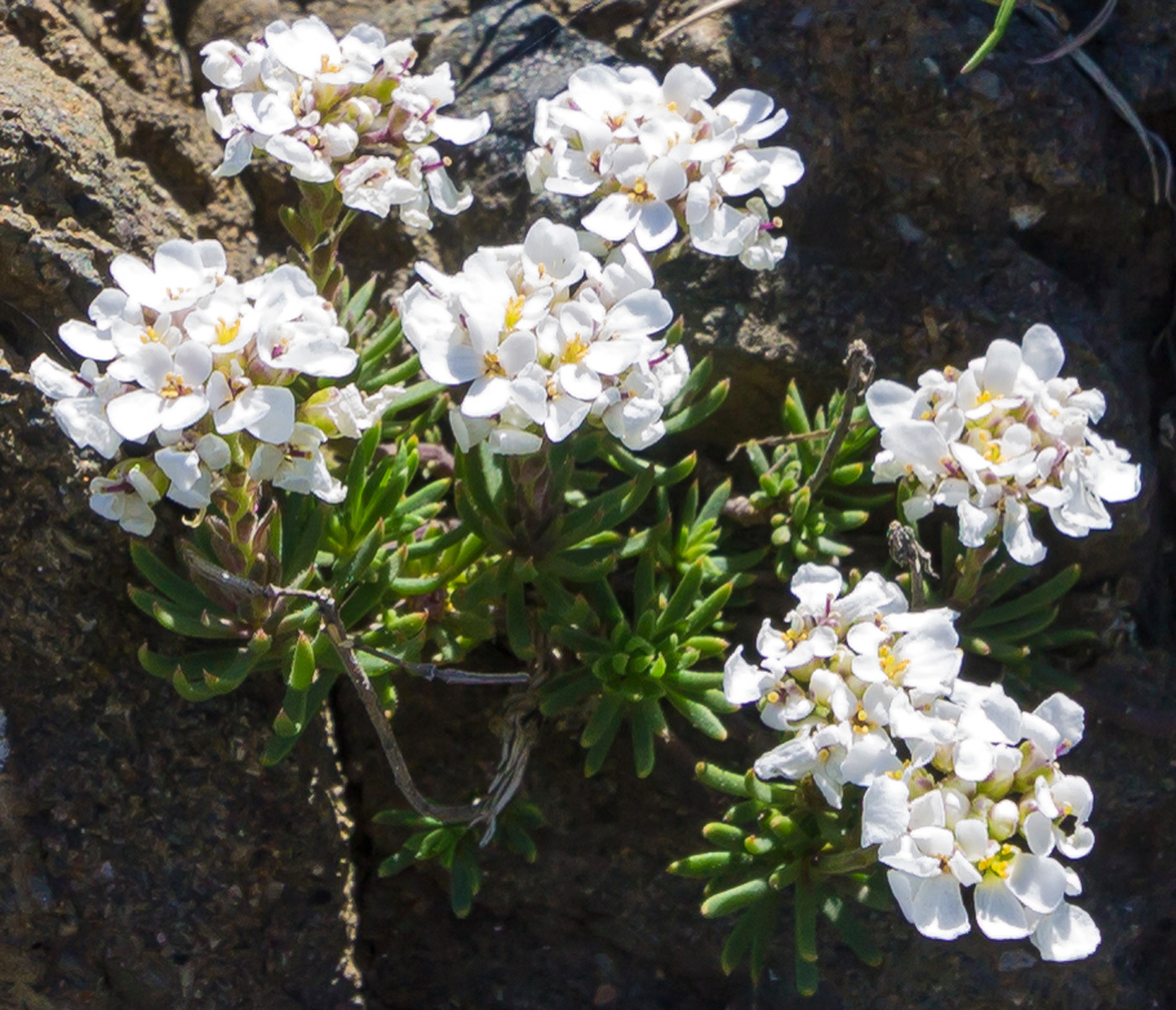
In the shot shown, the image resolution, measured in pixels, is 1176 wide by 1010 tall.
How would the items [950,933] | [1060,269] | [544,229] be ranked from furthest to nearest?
[1060,269] < [544,229] < [950,933]

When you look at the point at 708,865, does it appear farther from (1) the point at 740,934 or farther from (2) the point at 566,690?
(2) the point at 566,690

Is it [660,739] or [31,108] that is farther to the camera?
[660,739]

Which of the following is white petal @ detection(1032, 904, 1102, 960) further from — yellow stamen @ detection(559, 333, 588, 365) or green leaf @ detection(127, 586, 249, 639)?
green leaf @ detection(127, 586, 249, 639)

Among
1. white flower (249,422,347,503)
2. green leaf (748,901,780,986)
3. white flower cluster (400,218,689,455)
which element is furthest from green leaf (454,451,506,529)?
green leaf (748,901,780,986)

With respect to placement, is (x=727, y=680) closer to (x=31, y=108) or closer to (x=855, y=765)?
(x=855, y=765)

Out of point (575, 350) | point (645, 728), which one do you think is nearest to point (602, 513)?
point (645, 728)

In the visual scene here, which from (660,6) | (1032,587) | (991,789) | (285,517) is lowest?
(1032,587)

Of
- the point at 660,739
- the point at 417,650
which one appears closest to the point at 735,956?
the point at 660,739
